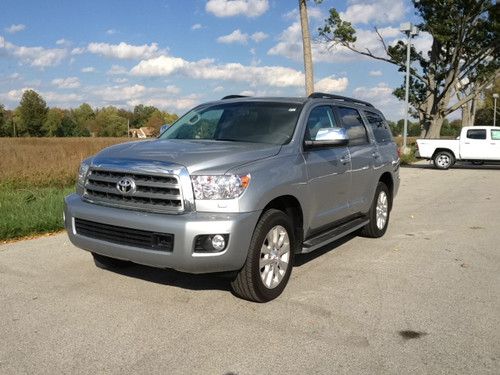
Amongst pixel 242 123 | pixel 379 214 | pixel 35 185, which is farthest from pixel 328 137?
pixel 35 185

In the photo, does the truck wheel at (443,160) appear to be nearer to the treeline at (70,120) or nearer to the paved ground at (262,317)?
the paved ground at (262,317)

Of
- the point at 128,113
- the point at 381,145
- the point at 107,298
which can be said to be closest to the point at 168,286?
the point at 107,298

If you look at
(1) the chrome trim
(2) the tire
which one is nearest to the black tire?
(1) the chrome trim

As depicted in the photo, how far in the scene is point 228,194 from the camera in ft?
13.9

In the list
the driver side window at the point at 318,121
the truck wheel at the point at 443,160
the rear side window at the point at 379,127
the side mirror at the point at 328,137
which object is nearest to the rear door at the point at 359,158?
the driver side window at the point at 318,121

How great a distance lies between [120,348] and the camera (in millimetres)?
3658

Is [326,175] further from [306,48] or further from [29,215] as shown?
[306,48]

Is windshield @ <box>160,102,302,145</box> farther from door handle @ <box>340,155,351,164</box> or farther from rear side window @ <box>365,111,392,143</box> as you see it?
rear side window @ <box>365,111,392,143</box>

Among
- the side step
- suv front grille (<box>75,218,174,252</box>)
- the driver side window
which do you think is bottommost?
the side step

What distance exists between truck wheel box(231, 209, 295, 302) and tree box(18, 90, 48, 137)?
307ft

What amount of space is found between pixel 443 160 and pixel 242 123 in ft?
60.8

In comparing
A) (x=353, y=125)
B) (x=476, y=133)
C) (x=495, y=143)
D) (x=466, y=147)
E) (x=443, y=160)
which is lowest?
(x=443, y=160)

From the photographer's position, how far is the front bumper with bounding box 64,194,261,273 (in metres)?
4.11

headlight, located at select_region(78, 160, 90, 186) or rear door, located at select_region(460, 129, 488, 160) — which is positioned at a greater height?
headlight, located at select_region(78, 160, 90, 186)
